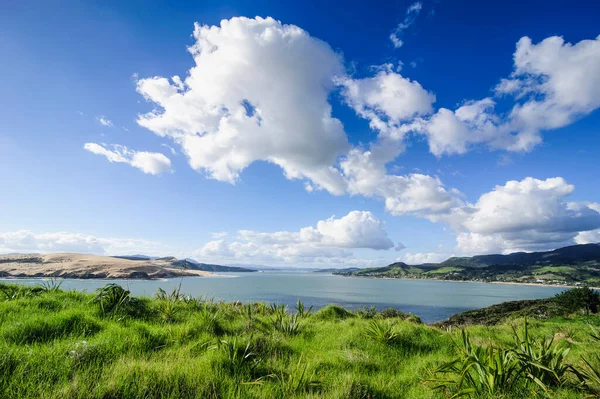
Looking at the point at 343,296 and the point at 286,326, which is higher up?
the point at 286,326

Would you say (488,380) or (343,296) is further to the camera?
(343,296)

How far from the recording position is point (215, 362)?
5277 millimetres

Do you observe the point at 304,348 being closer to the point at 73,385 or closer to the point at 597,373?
the point at 73,385

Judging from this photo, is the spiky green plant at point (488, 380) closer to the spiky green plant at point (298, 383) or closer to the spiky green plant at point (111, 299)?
the spiky green plant at point (298, 383)

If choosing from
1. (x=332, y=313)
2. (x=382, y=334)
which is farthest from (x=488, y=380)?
(x=332, y=313)

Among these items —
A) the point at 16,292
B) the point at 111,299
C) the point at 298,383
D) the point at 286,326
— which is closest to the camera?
the point at 298,383

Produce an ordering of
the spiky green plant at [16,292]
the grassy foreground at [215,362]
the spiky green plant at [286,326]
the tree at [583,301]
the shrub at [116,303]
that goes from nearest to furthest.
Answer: the grassy foreground at [215,362] → the shrub at [116,303] → the spiky green plant at [16,292] → the spiky green plant at [286,326] → the tree at [583,301]

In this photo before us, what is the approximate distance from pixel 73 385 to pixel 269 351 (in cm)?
380

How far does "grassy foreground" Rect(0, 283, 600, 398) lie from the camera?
4.15 meters

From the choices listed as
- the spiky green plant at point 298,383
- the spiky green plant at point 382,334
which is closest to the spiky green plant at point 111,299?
the spiky green plant at point 298,383

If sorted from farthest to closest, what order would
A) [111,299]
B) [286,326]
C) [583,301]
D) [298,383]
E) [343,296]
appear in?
1. [343,296]
2. [583,301]
3. [286,326]
4. [111,299]
5. [298,383]

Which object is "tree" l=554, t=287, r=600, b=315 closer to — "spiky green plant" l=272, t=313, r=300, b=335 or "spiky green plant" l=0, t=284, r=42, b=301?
"spiky green plant" l=272, t=313, r=300, b=335

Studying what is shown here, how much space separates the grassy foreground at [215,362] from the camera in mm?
4148

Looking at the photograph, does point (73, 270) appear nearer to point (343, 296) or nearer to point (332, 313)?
point (343, 296)
